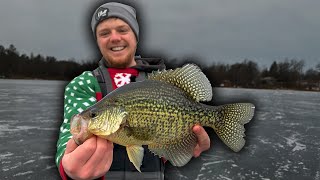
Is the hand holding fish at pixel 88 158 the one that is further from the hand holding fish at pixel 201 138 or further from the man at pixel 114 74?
the hand holding fish at pixel 201 138

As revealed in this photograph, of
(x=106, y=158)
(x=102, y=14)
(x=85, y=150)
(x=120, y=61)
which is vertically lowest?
(x=106, y=158)

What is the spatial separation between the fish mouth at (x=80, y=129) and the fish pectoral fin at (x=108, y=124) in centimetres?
4

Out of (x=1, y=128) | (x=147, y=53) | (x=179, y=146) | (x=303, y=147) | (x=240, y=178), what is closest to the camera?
(x=179, y=146)

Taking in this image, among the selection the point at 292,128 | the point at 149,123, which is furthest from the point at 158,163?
the point at 292,128

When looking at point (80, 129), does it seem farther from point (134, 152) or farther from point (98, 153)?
point (134, 152)

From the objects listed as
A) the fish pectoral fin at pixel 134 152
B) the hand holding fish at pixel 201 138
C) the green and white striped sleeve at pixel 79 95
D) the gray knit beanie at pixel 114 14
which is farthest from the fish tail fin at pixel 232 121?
the gray knit beanie at pixel 114 14

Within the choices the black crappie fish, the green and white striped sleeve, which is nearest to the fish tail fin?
the black crappie fish

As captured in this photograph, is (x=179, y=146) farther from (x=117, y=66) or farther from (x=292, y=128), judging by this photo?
(x=292, y=128)

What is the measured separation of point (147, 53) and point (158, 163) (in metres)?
1.56

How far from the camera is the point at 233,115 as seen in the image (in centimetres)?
315

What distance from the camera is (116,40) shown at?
3826mm

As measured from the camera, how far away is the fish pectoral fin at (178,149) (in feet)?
9.71

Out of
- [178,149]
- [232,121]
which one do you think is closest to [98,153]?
[178,149]

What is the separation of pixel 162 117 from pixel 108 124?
1.29 feet
